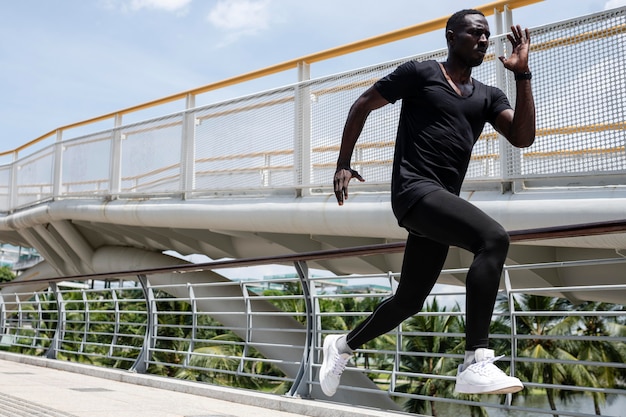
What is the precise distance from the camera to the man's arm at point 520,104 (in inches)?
103

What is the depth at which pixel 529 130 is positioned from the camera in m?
2.73

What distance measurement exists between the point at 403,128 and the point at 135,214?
10199 millimetres

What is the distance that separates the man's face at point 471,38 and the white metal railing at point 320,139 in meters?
4.31

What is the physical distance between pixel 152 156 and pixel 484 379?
409 inches

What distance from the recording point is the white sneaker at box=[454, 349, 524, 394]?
2.37 metres

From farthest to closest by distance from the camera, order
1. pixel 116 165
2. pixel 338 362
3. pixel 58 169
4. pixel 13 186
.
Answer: pixel 13 186
pixel 58 169
pixel 116 165
pixel 338 362

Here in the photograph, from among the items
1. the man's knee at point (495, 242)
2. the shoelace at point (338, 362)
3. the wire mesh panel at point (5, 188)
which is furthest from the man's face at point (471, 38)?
the wire mesh panel at point (5, 188)

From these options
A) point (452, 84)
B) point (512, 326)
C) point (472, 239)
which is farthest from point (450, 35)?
point (512, 326)

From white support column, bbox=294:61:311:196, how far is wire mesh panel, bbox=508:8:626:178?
299cm

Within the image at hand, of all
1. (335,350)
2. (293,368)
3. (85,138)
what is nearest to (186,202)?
(85,138)

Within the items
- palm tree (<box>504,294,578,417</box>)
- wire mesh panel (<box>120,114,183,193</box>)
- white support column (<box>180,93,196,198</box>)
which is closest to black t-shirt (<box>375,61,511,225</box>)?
white support column (<box>180,93,196,198</box>)

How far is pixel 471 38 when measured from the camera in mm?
2701

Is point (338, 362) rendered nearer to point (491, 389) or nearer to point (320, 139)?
point (491, 389)

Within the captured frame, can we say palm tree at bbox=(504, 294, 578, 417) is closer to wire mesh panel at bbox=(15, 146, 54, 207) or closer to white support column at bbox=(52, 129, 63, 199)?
wire mesh panel at bbox=(15, 146, 54, 207)
